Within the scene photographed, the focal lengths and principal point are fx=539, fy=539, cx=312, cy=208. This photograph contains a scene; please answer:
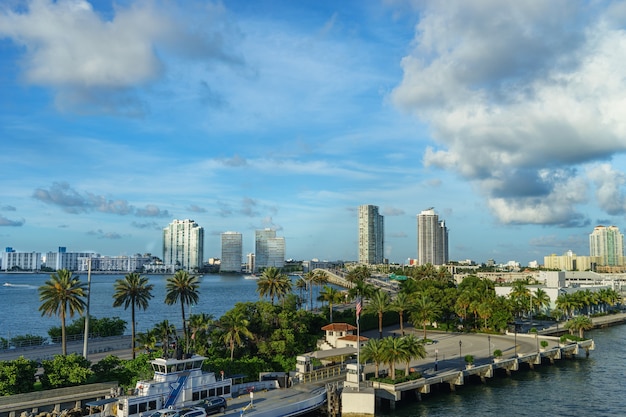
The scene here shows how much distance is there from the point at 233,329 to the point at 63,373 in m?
17.2

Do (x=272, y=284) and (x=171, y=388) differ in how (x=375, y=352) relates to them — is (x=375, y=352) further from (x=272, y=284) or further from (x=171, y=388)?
(x=272, y=284)

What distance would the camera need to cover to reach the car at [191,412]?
38272mm

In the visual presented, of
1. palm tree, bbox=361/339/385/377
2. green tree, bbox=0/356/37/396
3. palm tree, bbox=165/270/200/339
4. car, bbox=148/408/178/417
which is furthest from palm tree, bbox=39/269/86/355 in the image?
palm tree, bbox=361/339/385/377

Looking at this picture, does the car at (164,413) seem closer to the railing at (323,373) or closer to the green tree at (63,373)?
the green tree at (63,373)

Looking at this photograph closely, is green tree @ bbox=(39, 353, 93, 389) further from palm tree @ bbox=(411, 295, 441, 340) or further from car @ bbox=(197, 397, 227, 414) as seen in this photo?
palm tree @ bbox=(411, 295, 441, 340)

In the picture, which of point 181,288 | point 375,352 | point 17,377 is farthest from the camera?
point 181,288

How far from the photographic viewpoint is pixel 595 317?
408ft

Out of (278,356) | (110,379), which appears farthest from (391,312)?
(110,379)

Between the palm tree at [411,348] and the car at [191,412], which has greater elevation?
the palm tree at [411,348]

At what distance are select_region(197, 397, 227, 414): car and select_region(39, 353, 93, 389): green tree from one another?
1203 centimetres

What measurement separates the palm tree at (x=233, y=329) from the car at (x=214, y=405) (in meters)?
14.0

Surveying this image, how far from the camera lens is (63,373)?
149 ft

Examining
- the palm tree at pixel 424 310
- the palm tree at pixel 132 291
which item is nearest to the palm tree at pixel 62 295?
the palm tree at pixel 132 291

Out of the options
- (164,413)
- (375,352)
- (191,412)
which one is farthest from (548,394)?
(164,413)
